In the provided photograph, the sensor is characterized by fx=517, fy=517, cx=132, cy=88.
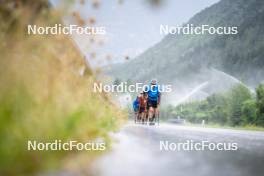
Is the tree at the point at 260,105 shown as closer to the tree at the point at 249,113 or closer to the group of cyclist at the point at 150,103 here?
the tree at the point at 249,113

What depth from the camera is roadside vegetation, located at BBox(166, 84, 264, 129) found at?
4553 centimetres

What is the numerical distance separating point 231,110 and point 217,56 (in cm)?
7898

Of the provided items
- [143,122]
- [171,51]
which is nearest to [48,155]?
[143,122]

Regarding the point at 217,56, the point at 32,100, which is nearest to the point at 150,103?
the point at 32,100

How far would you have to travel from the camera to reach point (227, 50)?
125 meters

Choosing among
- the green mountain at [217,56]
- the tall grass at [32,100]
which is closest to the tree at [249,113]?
the tall grass at [32,100]

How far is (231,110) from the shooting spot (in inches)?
2013

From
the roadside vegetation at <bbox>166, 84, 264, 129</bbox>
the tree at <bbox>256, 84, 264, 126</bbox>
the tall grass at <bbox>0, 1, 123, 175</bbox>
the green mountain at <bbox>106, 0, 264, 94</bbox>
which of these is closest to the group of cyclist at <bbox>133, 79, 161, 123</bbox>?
the tall grass at <bbox>0, 1, 123, 175</bbox>

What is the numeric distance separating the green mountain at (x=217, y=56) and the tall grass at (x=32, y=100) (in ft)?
312

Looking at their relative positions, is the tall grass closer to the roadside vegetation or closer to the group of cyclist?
the group of cyclist

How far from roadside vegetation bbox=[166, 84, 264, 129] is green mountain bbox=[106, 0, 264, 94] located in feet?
109

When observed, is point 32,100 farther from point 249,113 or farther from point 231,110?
point 231,110

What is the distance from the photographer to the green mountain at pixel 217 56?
106625 millimetres

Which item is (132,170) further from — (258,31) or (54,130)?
(258,31)
